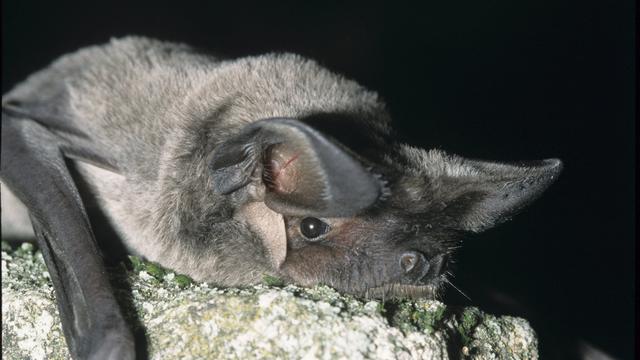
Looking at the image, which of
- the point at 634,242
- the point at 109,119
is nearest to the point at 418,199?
the point at 109,119

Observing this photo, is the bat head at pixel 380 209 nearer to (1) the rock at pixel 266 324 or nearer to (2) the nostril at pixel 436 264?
(2) the nostril at pixel 436 264

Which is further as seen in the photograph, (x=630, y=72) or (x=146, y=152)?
(x=630, y=72)

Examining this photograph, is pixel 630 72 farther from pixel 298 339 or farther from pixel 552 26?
pixel 298 339

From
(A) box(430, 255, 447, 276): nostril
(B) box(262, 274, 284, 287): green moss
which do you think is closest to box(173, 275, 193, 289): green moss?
(B) box(262, 274, 284, 287): green moss

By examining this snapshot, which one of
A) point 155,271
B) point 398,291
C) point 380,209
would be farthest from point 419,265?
point 155,271

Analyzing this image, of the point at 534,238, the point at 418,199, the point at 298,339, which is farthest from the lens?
the point at 534,238

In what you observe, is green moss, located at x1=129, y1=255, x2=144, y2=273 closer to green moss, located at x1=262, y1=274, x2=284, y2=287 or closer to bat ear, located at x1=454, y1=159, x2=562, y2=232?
green moss, located at x1=262, y1=274, x2=284, y2=287

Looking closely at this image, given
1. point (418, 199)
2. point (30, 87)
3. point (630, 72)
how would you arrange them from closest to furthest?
point (418, 199) → point (30, 87) → point (630, 72)

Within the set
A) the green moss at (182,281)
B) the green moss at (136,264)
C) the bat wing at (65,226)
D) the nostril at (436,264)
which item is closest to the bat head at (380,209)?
the nostril at (436,264)
